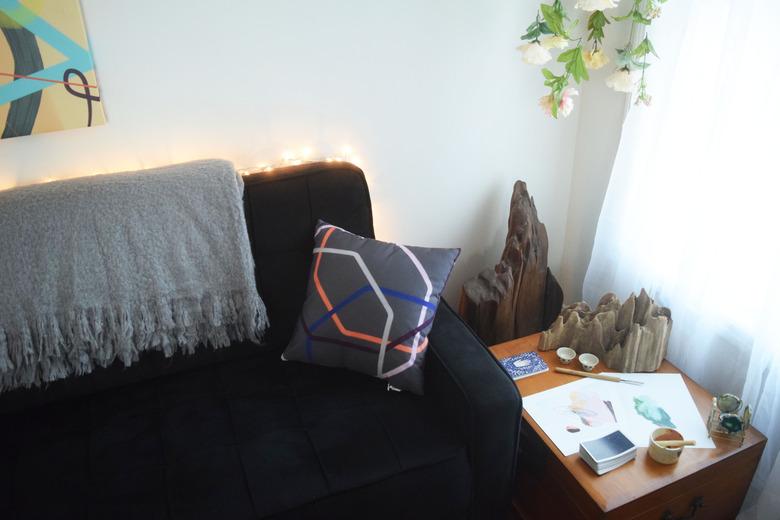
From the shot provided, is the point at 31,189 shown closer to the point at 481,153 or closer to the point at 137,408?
the point at 137,408

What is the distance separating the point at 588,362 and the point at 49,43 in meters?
1.75

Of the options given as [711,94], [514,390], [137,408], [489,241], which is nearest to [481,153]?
[489,241]

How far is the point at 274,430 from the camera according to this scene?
4.86 ft

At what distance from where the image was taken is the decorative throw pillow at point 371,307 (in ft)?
5.18

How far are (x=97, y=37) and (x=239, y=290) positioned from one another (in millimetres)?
792

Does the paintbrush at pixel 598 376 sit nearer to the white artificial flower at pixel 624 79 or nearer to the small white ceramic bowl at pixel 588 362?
the small white ceramic bowl at pixel 588 362

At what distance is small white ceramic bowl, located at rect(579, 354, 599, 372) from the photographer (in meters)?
1.71

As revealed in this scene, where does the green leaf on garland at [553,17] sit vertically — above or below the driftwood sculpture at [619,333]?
above

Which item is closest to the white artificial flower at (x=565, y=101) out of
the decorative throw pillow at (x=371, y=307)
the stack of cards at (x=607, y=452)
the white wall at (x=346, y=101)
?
the white wall at (x=346, y=101)

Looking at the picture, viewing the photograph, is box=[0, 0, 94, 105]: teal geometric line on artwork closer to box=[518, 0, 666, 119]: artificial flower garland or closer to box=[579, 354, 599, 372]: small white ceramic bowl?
box=[518, 0, 666, 119]: artificial flower garland

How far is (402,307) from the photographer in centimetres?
159

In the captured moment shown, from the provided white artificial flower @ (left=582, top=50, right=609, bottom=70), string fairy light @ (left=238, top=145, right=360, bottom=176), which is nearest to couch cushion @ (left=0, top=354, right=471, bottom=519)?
string fairy light @ (left=238, top=145, right=360, bottom=176)

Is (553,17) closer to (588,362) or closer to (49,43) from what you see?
(588,362)

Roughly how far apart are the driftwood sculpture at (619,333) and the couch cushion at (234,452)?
55cm
